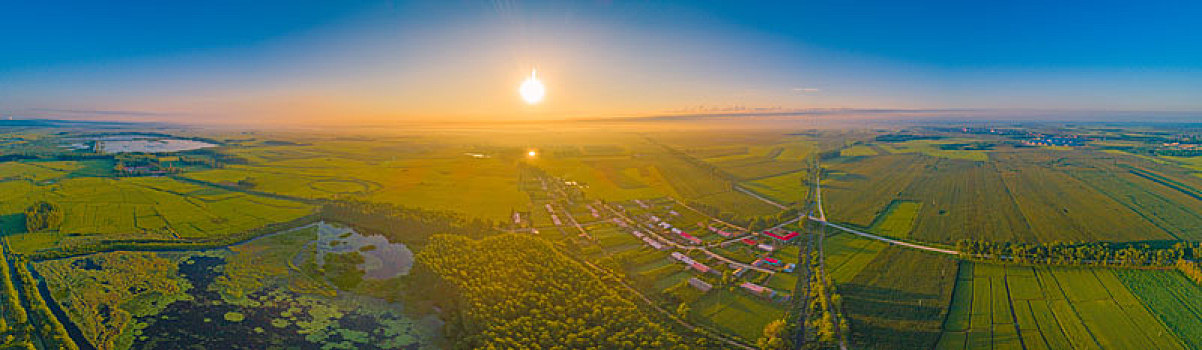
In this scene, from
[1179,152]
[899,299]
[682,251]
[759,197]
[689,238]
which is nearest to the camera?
[899,299]

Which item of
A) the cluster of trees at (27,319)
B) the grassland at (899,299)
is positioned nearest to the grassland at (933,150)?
the grassland at (899,299)

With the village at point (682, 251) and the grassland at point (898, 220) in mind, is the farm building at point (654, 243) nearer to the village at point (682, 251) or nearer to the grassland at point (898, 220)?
the village at point (682, 251)

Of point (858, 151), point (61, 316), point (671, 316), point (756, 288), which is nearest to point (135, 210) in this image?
point (61, 316)

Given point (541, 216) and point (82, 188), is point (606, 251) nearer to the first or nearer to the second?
point (541, 216)

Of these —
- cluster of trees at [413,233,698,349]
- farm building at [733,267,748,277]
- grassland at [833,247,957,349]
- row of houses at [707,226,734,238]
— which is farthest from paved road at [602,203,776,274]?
cluster of trees at [413,233,698,349]

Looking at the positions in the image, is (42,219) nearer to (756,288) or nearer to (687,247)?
(687,247)
